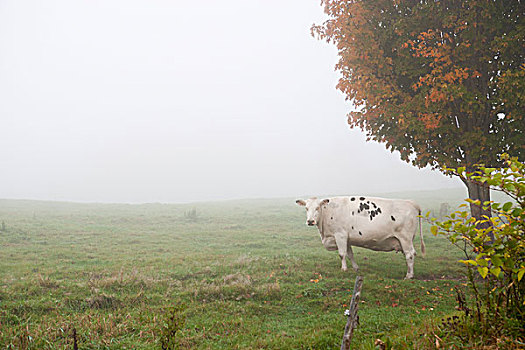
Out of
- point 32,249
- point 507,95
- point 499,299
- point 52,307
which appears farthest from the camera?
point 32,249

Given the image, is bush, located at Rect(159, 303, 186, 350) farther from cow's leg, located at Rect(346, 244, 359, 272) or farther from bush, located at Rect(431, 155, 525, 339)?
cow's leg, located at Rect(346, 244, 359, 272)

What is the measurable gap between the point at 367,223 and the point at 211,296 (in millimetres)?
6090

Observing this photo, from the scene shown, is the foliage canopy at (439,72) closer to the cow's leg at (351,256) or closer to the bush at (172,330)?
the cow's leg at (351,256)

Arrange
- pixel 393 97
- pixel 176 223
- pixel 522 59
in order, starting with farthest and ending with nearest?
pixel 176 223, pixel 393 97, pixel 522 59

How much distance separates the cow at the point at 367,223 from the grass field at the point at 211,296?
3.24ft

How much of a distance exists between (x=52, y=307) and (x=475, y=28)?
14157mm

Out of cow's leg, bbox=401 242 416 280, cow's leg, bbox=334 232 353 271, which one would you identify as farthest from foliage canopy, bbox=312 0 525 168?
cow's leg, bbox=334 232 353 271

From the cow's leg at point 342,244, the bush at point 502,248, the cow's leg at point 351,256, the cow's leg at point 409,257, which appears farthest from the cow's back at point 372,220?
Result: the bush at point 502,248

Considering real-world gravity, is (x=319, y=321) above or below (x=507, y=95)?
below

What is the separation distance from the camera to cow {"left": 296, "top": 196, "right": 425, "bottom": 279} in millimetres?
12008

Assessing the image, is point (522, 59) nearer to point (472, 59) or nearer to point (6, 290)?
point (472, 59)

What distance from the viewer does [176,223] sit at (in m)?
30.5

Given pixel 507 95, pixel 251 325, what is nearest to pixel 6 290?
pixel 251 325

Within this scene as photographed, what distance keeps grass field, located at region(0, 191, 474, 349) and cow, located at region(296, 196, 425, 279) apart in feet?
3.24
